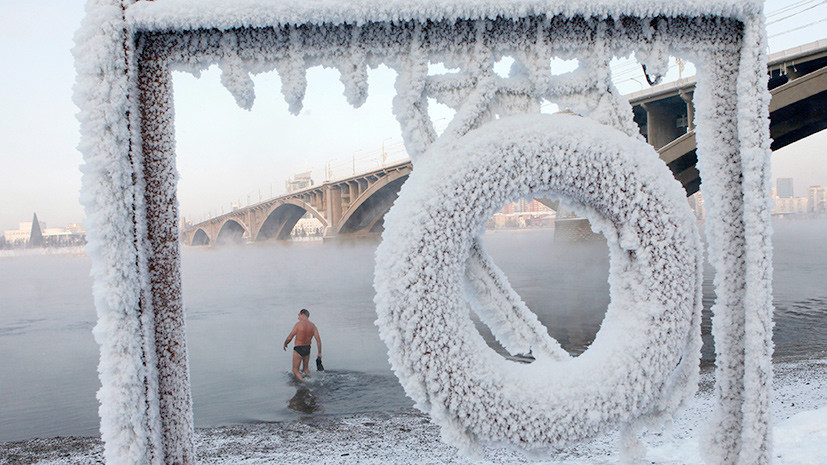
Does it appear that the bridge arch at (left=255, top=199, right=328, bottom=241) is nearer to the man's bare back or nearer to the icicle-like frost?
the man's bare back

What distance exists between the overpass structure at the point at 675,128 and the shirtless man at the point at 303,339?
277 cm

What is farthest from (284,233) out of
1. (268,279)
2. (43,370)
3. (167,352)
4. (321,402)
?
(167,352)

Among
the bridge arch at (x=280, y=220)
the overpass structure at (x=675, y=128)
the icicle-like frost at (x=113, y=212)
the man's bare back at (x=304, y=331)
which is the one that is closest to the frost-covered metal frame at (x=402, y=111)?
the icicle-like frost at (x=113, y=212)

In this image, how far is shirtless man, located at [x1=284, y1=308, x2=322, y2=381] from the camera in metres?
8.66

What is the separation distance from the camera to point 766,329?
142cm

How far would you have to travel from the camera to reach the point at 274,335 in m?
17.0

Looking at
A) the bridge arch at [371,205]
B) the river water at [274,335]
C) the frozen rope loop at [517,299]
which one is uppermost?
the bridge arch at [371,205]

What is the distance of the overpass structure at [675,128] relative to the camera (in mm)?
9480

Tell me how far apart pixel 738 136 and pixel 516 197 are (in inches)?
28.3

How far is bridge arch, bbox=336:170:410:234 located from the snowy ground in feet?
33.8

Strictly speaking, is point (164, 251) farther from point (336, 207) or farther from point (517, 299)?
point (336, 207)

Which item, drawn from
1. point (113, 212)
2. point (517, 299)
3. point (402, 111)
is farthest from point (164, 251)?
point (517, 299)

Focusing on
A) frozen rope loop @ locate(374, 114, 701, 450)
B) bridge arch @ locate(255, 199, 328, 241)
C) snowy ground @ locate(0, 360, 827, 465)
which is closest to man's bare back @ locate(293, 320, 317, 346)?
snowy ground @ locate(0, 360, 827, 465)

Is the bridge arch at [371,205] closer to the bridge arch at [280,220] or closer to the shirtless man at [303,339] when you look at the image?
the bridge arch at [280,220]
